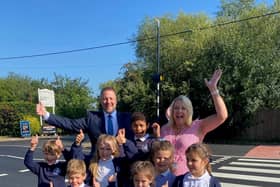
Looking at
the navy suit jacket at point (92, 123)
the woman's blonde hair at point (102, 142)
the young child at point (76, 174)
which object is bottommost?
the young child at point (76, 174)

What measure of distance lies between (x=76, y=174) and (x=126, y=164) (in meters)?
0.48

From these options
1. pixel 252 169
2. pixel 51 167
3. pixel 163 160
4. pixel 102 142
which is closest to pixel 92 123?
pixel 102 142

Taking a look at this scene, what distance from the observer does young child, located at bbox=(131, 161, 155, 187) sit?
11.3 ft

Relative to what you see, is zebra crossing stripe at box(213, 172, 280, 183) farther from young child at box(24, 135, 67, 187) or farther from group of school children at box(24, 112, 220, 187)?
Answer: young child at box(24, 135, 67, 187)

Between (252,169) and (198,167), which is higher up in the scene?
(198,167)

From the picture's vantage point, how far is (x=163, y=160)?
12.0 feet

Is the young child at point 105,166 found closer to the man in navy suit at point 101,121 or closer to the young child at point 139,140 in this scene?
the young child at point 139,140

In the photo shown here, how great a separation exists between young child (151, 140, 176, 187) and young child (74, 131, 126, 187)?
0.45 meters

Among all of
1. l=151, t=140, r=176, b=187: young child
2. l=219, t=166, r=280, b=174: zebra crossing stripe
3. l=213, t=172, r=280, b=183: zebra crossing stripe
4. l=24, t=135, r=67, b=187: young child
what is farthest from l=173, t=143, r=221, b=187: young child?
l=219, t=166, r=280, b=174: zebra crossing stripe

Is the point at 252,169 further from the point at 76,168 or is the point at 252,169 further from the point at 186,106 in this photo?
the point at 76,168

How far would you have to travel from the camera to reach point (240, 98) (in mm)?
22906

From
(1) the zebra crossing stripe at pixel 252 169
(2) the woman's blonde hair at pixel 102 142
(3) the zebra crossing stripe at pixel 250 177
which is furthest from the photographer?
(1) the zebra crossing stripe at pixel 252 169

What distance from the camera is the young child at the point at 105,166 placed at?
3938 millimetres

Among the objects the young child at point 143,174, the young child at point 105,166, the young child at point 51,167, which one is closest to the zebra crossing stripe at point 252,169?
the young child at point 51,167
